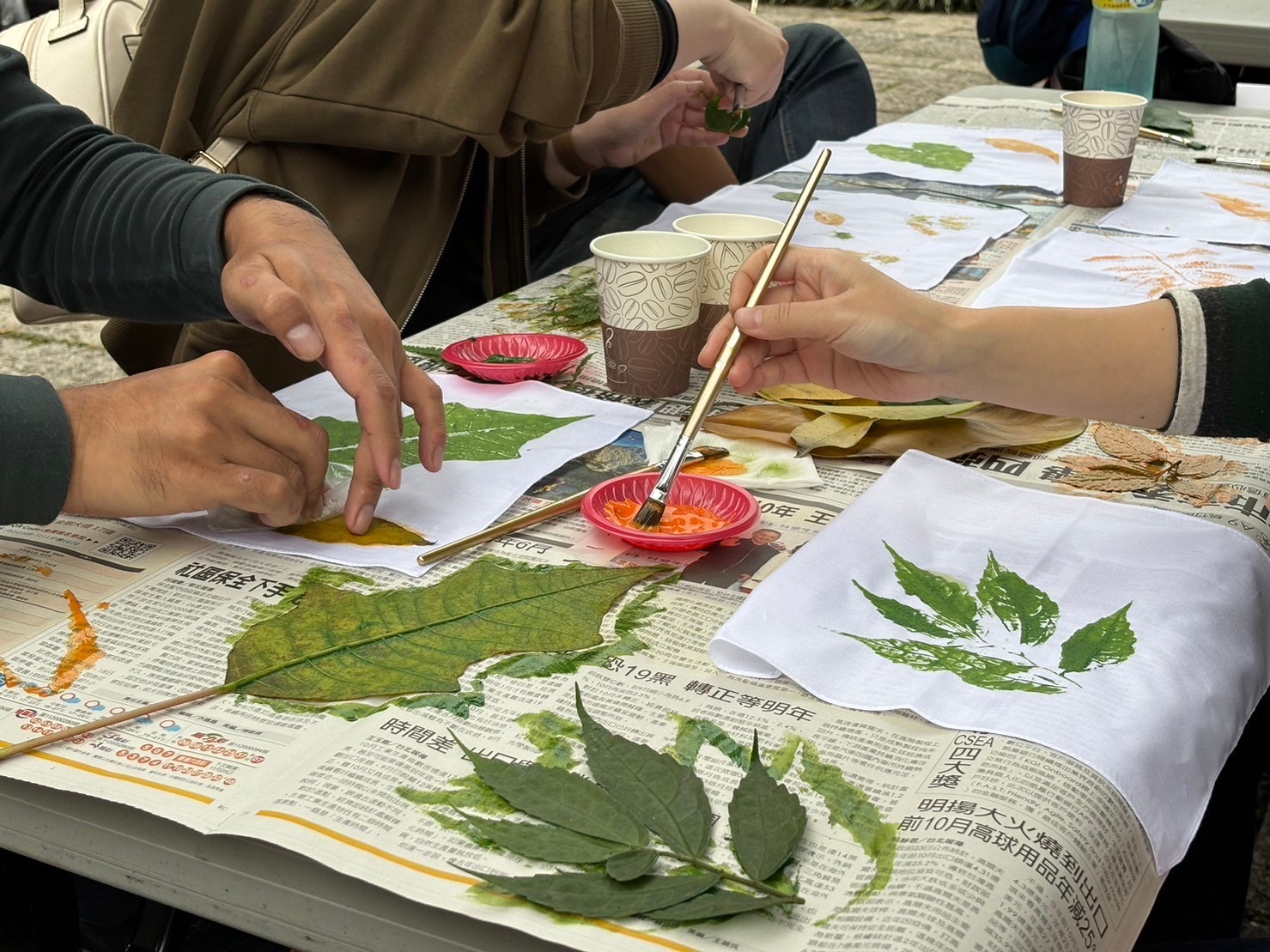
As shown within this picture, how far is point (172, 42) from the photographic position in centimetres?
148

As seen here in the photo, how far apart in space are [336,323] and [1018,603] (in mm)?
533

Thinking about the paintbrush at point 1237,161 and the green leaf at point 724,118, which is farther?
the paintbrush at point 1237,161

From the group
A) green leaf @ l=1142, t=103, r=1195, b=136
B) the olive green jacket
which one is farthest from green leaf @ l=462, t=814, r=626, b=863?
green leaf @ l=1142, t=103, r=1195, b=136

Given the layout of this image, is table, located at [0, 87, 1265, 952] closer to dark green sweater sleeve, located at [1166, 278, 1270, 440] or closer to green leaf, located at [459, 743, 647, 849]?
green leaf, located at [459, 743, 647, 849]

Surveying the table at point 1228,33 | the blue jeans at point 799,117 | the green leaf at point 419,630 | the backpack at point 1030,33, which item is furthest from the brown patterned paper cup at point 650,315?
the backpack at point 1030,33

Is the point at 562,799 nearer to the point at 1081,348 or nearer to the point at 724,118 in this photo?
the point at 1081,348

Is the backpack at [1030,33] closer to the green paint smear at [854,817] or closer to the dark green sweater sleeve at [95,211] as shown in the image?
the dark green sweater sleeve at [95,211]

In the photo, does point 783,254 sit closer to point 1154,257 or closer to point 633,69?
point 633,69

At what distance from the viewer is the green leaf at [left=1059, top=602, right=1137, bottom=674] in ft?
2.51

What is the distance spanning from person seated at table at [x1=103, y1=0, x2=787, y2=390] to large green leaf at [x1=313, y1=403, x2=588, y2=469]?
41 cm

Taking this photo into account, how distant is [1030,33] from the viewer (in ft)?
9.37

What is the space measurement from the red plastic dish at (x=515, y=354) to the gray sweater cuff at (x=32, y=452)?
0.44m

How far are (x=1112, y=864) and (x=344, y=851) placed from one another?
0.38 metres

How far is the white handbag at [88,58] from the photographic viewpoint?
5.15 ft
